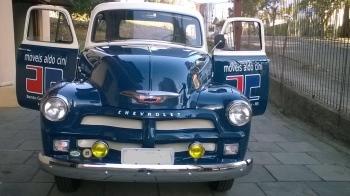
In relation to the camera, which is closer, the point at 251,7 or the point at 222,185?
the point at 222,185

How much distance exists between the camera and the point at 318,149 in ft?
20.5

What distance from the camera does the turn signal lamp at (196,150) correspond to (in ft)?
12.0

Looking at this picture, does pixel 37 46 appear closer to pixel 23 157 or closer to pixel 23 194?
pixel 23 157

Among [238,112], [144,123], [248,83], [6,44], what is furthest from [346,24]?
[6,44]

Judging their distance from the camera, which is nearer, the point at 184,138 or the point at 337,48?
the point at 184,138

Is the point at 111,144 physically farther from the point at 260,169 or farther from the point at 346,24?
the point at 346,24

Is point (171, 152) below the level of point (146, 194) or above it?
above

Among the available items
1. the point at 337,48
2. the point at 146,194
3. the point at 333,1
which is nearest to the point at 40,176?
the point at 146,194

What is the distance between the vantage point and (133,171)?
11.3 feet

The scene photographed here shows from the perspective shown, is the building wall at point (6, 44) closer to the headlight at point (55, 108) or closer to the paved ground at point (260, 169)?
the paved ground at point (260, 169)

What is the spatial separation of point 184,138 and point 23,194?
1.78m

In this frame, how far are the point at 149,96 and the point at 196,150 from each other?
1.99 ft

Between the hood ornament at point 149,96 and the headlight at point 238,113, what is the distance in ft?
1.71

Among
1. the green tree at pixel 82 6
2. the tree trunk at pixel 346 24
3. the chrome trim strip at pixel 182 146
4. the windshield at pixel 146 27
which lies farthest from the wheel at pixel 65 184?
the green tree at pixel 82 6
